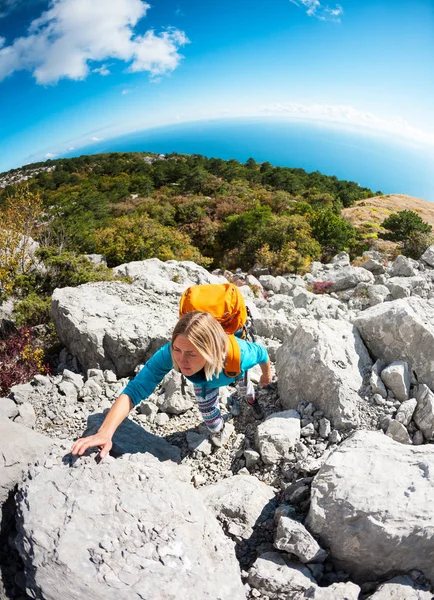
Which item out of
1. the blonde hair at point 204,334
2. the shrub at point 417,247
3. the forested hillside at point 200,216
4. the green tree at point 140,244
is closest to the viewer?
the blonde hair at point 204,334

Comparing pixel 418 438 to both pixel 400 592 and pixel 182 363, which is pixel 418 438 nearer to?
pixel 400 592

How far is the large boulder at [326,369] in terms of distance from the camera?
366 centimetres

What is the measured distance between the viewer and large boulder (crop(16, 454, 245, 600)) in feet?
6.19

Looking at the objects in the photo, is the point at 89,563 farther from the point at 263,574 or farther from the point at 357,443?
the point at 357,443

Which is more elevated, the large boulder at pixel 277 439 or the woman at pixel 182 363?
the woman at pixel 182 363

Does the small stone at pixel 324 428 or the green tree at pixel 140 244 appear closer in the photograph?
the small stone at pixel 324 428

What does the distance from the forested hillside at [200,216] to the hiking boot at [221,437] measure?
9.39 m

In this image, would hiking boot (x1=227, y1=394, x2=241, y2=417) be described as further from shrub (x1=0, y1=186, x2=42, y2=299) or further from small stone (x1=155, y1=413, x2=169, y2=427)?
shrub (x1=0, y1=186, x2=42, y2=299)

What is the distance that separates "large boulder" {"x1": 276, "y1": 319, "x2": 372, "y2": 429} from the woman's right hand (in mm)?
2391

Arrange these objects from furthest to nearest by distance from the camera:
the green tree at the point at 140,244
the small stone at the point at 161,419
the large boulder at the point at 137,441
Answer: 1. the green tree at the point at 140,244
2. the small stone at the point at 161,419
3. the large boulder at the point at 137,441

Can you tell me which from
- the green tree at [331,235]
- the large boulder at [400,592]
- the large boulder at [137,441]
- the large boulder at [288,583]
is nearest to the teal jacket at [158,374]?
the large boulder at [137,441]

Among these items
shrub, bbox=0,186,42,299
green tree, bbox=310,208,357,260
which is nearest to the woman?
shrub, bbox=0,186,42,299

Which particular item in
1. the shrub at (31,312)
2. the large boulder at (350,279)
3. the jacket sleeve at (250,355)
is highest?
the shrub at (31,312)

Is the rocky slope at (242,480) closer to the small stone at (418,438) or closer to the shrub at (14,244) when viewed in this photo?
the small stone at (418,438)
